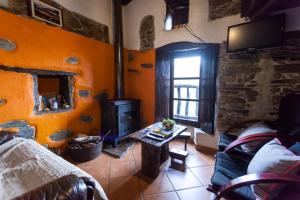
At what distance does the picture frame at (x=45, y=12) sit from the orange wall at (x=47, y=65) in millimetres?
184

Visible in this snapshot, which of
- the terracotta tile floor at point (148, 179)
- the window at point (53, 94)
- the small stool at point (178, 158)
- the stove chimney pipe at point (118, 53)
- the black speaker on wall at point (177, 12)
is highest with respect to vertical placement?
the black speaker on wall at point (177, 12)

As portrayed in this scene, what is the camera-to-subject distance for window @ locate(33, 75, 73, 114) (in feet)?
7.86

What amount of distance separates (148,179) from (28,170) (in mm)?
1342

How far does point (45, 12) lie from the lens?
7.75 ft

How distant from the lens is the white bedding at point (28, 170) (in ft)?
3.11

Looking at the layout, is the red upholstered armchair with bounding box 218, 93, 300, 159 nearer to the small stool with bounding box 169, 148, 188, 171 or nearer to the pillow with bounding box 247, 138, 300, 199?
the pillow with bounding box 247, 138, 300, 199

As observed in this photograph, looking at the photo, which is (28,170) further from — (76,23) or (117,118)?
(76,23)

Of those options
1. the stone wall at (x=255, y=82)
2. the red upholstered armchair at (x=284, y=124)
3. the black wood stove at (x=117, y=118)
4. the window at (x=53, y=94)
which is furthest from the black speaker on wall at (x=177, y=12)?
the window at (x=53, y=94)

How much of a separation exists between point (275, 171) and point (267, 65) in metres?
1.75

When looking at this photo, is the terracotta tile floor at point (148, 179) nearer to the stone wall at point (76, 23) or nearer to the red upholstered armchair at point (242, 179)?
the red upholstered armchair at point (242, 179)

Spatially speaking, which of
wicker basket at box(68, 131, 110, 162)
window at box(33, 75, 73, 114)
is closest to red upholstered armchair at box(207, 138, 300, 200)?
wicker basket at box(68, 131, 110, 162)

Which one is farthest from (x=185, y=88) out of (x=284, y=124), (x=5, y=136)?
(x=5, y=136)

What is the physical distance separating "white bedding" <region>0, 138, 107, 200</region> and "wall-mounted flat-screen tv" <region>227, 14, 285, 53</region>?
248 cm

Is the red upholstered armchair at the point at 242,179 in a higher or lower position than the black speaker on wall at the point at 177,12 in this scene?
lower
